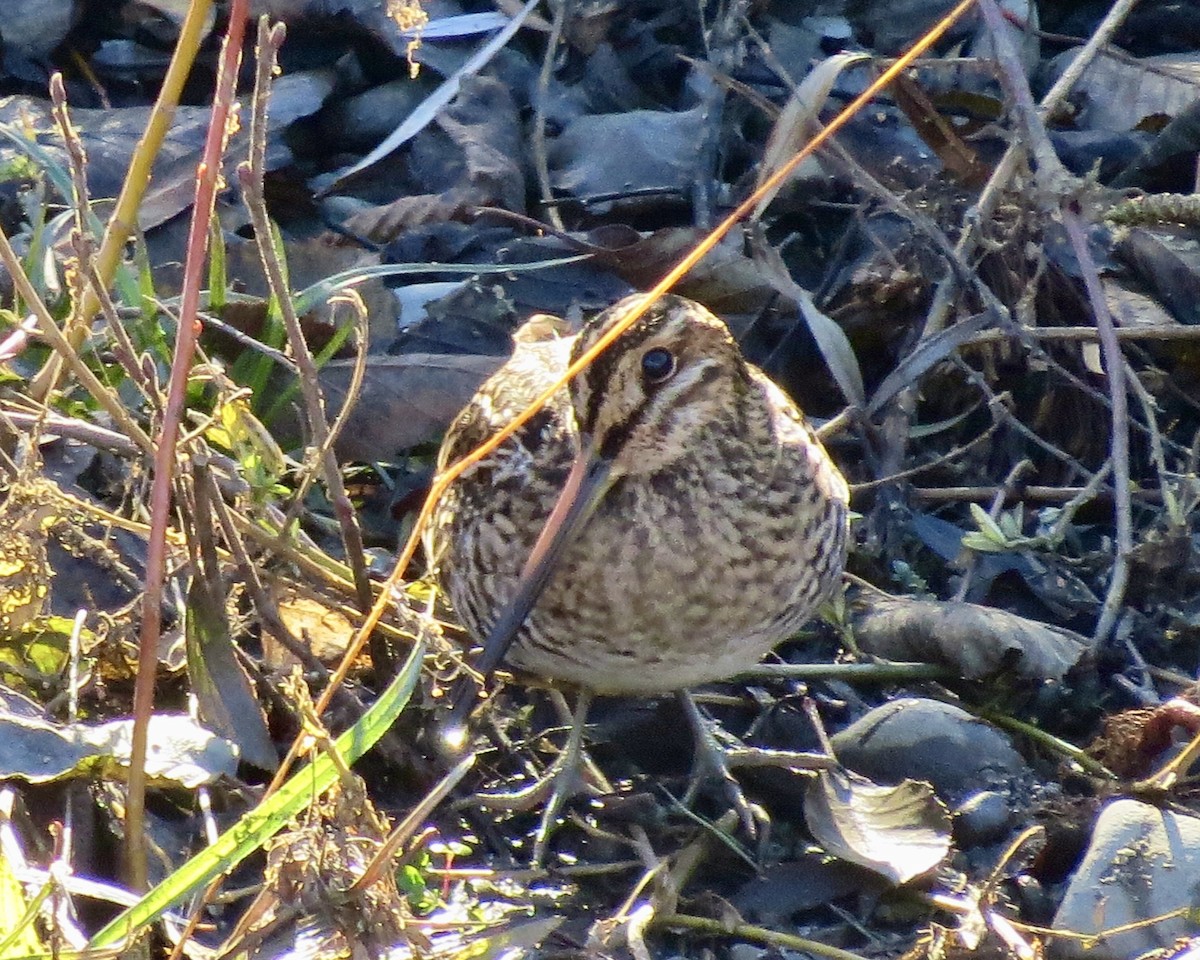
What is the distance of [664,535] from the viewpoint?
9.41 feet

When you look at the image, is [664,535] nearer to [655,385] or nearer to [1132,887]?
[655,385]

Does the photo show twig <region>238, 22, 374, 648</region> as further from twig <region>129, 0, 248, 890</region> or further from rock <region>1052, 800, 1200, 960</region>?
rock <region>1052, 800, 1200, 960</region>

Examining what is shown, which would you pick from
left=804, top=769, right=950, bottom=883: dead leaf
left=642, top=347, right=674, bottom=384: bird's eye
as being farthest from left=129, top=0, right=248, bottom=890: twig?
left=804, top=769, right=950, bottom=883: dead leaf

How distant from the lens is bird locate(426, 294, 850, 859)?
2779 millimetres

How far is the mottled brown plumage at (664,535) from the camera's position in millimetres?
2824

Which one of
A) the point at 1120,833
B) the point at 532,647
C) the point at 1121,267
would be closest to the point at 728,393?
the point at 532,647

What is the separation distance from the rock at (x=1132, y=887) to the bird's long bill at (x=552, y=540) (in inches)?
35.0

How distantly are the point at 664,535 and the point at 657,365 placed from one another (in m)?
0.30

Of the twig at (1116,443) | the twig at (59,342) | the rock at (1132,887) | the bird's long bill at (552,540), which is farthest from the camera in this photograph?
the twig at (1116,443)

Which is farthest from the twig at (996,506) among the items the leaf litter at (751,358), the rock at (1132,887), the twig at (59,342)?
the twig at (59,342)

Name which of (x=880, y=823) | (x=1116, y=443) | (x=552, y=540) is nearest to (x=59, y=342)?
(x=552, y=540)

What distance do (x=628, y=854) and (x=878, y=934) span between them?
16.0 inches

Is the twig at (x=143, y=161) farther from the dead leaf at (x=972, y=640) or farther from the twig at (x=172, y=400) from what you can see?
the dead leaf at (x=972, y=640)

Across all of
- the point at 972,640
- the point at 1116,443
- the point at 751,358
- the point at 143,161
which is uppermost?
the point at 143,161
